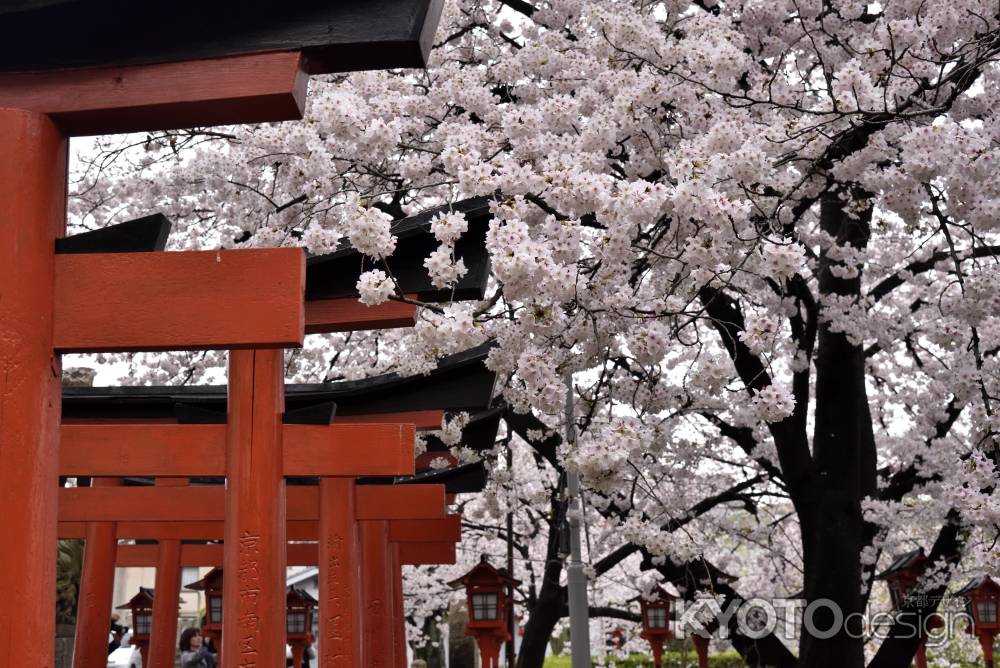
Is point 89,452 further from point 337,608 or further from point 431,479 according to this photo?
point 431,479

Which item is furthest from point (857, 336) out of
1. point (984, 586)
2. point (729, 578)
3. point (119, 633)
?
point (119, 633)

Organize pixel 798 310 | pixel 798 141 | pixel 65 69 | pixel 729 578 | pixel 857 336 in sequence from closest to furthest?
pixel 65 69, pixel 798 141, pixel 857 336, pixel 798 310, pixel 729 578

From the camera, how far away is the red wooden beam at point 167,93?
302cm

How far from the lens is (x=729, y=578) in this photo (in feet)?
39.4

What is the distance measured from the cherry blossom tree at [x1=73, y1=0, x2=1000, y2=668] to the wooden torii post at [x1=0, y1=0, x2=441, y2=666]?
46.3 inches

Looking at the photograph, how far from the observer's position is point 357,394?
793 cm

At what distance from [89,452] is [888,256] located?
26.5ft

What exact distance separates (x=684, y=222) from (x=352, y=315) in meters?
2.15

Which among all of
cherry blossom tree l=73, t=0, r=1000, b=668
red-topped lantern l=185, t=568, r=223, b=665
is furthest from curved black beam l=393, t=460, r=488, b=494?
red-topped lantern l=185, t=568, r=223, b=665

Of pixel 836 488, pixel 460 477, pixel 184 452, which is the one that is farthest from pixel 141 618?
pixel 184 452

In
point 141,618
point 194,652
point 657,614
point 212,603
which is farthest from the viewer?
point 141,618

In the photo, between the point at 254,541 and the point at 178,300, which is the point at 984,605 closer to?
the point at 254,541

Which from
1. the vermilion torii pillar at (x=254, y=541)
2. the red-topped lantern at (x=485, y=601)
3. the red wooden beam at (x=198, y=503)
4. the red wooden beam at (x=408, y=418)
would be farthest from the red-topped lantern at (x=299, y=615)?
the vermilion torii pillar at (x=254, y=541)

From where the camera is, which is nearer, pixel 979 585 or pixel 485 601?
pixel 979 585
